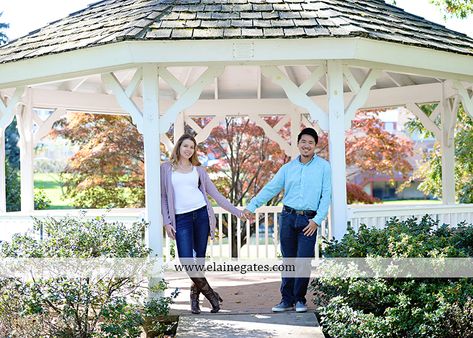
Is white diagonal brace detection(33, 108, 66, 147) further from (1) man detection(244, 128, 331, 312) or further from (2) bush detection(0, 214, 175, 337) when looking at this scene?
(1) man detection(244, 128, 331, 312)

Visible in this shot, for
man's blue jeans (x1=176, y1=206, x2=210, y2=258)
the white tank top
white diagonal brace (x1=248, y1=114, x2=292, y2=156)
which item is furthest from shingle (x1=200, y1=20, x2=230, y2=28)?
white diagonal brace (x1=248, y1=114, x2=292, y2=156)

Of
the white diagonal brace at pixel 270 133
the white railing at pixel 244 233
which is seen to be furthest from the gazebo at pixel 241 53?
the white diagonal brace at pixel 270 133

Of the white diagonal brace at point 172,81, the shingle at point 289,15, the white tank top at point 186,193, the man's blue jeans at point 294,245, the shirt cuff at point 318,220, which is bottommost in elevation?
the man's blue jeans at point 294,245

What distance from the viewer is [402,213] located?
310 inches

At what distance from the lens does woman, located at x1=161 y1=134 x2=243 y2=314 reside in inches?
263

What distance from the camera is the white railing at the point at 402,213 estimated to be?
7352 millimetres

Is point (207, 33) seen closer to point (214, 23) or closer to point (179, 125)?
point (214, 23)

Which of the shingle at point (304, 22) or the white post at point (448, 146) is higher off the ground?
the shingle at point (304, 22)

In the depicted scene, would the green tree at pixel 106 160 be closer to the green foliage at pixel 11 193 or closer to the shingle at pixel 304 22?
the green foliage at pixel 11 193

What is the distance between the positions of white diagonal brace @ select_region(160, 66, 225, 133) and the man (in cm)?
122

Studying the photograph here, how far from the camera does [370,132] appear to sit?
14.9 m

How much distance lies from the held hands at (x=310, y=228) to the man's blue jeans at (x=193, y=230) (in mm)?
1036

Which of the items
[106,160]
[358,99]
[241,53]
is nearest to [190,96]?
[241,53]

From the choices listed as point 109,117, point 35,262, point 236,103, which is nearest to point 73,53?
point 35,262
